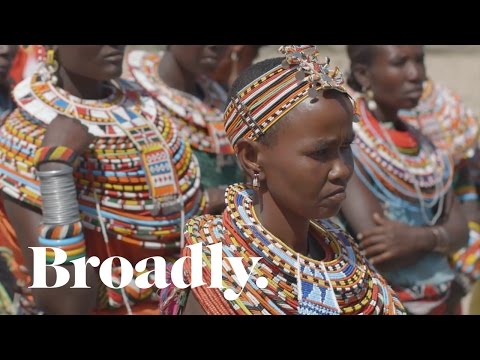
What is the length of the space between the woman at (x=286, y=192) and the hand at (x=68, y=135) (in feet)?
2.96

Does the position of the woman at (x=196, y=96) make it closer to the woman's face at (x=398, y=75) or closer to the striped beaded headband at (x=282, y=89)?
the woman's face at (x=398, y=75)

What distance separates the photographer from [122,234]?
392 centimetres

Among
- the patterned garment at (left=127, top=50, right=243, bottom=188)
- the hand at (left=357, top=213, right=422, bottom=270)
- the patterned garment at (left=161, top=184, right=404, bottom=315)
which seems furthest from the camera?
the patterned garment at (left=127, top=50, right=243, bottom=188)

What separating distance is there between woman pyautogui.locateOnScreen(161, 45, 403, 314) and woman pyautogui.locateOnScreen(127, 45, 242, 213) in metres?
1.35

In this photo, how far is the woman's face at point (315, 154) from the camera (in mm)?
2832

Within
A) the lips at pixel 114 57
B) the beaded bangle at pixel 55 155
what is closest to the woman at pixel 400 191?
the lips at pixel 114 57

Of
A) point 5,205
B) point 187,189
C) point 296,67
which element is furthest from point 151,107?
point 296,67

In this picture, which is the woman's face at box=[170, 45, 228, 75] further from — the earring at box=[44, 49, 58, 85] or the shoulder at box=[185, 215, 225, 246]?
the shoulder at box=[185, 215, 225, 246]

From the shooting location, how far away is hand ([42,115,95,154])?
12.1ft

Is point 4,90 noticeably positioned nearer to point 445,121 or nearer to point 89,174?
point 89,174

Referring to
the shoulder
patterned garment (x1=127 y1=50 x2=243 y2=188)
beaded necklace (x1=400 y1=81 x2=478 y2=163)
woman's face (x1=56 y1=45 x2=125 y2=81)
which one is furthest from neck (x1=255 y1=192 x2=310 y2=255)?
beaded necklace (x1=400 y1=81 x2=478 y2=163)

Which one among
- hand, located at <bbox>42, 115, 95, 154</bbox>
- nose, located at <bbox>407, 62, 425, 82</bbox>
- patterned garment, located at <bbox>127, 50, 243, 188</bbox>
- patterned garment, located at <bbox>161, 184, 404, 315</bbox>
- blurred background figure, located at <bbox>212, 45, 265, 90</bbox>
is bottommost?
patterned garment, located at <bbox>161, 184, 404, 315</bbox>

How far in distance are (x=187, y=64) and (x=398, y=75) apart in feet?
3.36

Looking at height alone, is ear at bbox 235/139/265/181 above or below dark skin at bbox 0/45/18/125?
below
